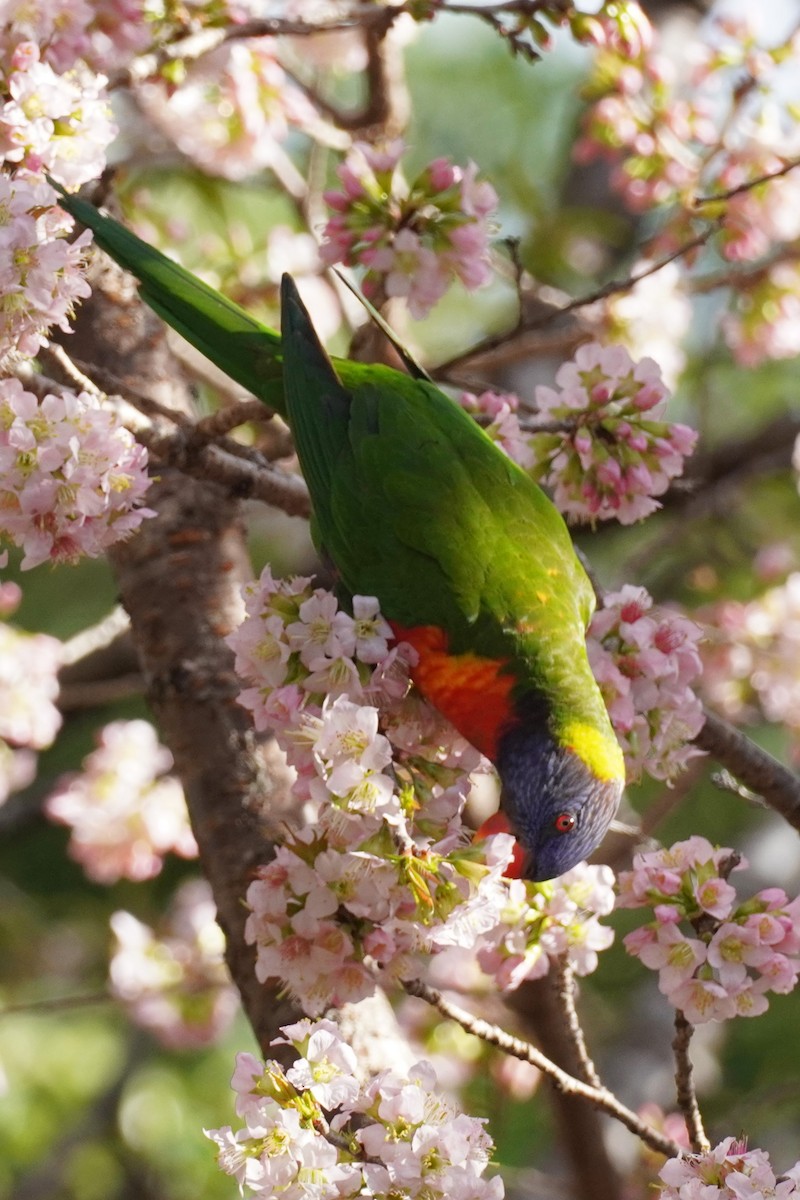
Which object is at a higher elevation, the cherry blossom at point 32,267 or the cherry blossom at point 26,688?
the cherry blossom at point 32,267

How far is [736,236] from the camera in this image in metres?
3.43

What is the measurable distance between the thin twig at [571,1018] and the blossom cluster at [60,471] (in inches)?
37.2

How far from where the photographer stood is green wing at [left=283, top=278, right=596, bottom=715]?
6.84ft

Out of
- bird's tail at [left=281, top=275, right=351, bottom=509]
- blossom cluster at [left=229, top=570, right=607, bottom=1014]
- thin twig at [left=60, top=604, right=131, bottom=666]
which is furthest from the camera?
thin twig at [left=60, top=604, right=131, bottom=666]

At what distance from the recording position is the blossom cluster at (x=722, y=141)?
3.56 meters

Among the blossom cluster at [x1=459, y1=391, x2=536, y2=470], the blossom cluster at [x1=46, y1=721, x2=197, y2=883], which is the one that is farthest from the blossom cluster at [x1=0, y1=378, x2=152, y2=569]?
the blossom cluster at [x1=46, y1=721, x2=197, y2=883]

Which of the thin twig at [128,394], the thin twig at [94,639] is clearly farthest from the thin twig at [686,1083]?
the thin twig at [94,639]

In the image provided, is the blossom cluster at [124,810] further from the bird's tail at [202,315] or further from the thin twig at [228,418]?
the thin twig at [228,418]

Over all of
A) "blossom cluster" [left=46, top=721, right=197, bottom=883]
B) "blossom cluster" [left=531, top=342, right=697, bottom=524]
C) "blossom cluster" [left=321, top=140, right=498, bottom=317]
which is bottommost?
"blossom cluster" [left=46, top=721, right=197, bottom=883]

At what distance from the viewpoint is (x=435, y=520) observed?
84.8 inches

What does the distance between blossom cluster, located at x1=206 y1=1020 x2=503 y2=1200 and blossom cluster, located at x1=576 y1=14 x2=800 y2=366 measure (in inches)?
103

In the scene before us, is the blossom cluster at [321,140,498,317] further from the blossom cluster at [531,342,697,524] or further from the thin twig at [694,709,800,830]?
the thin twig at [694,709,800,830]

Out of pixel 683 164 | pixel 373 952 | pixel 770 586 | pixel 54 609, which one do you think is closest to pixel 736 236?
pixel 683 164

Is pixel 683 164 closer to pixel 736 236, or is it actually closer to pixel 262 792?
pixel 736 236
